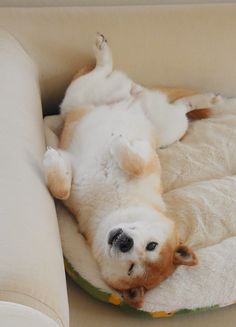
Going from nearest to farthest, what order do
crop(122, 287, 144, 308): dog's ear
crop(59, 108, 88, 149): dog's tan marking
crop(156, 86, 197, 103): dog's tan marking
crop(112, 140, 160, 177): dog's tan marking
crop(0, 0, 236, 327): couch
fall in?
crop(0, 0, 236, 327): couch
crop(122, 287, 144, 308): dog's ear
crop(112, 140, 160, 177): dog's tan marking
crop(59, 108, 88, 149): dog's tan marking
crop(156, 86, 197, 103): dog's tan marking

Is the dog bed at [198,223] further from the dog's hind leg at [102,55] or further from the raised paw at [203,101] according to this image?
the dog's hind leg at [102,55]

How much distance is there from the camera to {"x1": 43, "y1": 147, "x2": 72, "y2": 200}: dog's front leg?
4.56ft

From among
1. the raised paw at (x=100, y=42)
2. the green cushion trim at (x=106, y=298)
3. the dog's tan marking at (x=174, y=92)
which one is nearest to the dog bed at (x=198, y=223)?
the green cushion trim at (x=106, y=298)

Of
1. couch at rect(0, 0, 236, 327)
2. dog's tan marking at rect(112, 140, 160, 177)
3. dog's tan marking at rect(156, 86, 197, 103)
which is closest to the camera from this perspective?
couch at rect(0, 0, 236, 327)

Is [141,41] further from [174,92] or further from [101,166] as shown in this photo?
[101,166]

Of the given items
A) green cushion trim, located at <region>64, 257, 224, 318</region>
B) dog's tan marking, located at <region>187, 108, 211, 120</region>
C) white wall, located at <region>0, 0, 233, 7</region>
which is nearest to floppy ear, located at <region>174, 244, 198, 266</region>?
green cushion trim, located at <region>64, 257, 224, 318</region>

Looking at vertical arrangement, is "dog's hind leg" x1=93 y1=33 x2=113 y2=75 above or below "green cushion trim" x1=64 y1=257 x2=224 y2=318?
above

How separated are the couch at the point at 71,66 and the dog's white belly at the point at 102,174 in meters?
0.15

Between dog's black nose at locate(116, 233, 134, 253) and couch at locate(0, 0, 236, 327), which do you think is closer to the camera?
couch at locate(0, 0, 236, 327)

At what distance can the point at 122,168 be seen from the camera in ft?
5.11

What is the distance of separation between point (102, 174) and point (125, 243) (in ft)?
0.90

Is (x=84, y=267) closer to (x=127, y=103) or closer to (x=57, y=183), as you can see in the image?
(x=57, y=183)

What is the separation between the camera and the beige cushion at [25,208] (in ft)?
3.14

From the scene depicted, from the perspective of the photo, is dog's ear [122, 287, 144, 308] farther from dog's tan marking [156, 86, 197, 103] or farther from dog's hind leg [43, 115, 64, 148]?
dog's tan marking [156, 86, 197, 103]
